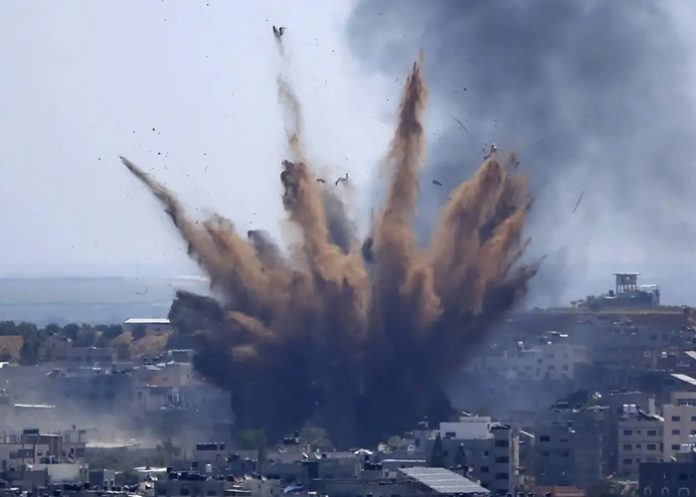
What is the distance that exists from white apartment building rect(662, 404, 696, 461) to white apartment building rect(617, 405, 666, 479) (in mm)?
141

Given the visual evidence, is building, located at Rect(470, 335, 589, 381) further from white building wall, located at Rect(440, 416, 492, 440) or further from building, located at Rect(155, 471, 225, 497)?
building, located at Rect(155, 471, 225, 497)

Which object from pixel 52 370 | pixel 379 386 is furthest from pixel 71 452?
pixel 52 370

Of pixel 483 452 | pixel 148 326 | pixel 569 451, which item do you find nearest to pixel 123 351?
pixel 148 326

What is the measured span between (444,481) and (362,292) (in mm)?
21128

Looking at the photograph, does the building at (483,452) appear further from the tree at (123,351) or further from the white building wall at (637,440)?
the tree at (123,351)

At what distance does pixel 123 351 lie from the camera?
105438 mm

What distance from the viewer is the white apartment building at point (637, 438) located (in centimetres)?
7306

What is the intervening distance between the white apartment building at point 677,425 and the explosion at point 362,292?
17.0 feet

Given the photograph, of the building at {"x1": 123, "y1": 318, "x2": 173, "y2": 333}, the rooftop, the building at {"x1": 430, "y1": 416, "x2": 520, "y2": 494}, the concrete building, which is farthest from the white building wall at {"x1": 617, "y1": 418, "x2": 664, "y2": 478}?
the building at {"x1": 123, "y1": 318, "x2": 173, "y2": 333}

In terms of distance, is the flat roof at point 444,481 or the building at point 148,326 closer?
the flat roof at point 444,481

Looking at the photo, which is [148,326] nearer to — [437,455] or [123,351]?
[123,351]

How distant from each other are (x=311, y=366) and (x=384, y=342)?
5.89ft

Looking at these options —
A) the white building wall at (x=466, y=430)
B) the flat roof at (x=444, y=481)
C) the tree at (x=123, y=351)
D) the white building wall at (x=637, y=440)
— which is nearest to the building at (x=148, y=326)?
the tree at (x=123, y=351)

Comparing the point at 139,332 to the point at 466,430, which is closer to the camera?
the point at 466,430
